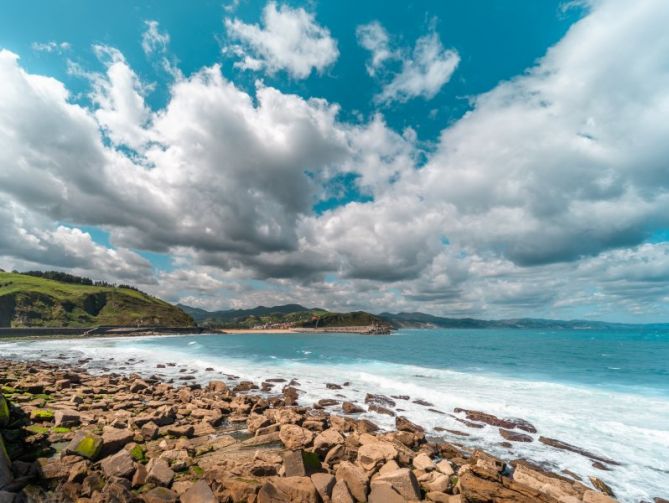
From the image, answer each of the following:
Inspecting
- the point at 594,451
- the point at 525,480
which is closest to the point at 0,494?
the point at 525,480

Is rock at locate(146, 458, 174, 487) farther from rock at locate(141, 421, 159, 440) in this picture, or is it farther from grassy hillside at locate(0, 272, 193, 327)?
grassy hillside at locate(0, 272, 193, 327)

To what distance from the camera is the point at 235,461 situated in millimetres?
12445

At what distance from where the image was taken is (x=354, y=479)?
421 inches

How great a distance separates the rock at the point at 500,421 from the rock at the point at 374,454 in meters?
11.2

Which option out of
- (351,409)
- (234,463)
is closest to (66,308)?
(351,409)

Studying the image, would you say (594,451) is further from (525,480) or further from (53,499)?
(53,499)

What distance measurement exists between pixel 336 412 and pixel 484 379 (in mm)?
24478

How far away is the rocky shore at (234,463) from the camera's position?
945 cm

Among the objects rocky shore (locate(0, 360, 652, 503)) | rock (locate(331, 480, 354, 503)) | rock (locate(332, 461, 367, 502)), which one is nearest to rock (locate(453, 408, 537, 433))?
rocky shore (locate(0, 360, 652, 503))

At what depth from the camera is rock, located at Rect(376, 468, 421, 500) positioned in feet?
33.2

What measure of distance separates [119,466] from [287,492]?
5890 mm

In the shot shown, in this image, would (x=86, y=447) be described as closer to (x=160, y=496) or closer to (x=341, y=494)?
(x=160, y=496)

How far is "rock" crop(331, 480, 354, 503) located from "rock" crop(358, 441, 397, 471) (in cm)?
210

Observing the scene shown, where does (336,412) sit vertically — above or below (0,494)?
below
